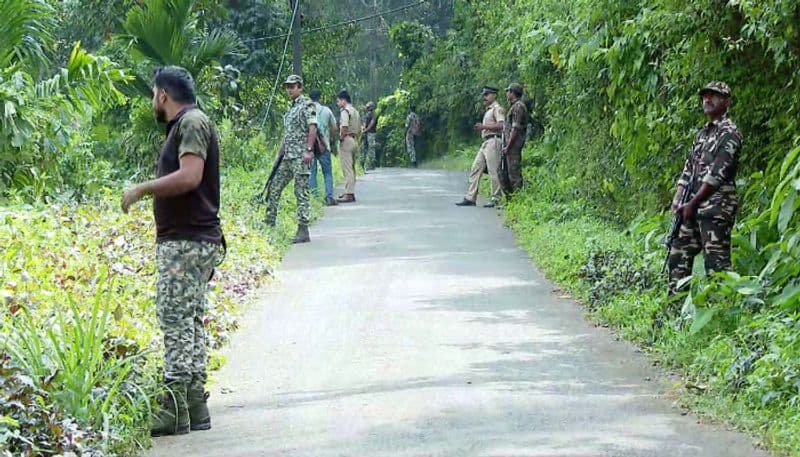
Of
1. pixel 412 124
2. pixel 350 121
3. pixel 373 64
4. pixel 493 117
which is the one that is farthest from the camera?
pixel 373 64

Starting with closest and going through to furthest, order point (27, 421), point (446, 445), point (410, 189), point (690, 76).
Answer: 1. point (27, 421)
2. point (446, 445)
3. point (690, 76)
4. point (410, 189)

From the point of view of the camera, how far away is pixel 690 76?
11.2 meters

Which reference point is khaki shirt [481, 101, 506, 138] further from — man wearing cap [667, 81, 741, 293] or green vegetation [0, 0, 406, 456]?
man wearing cap [667, 81, 741, 293]

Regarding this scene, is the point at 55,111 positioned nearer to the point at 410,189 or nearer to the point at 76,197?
the point at 76,197

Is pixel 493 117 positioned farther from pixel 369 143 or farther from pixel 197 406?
pixel 369 143

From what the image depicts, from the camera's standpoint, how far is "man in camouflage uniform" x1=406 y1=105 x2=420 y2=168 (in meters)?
40.5

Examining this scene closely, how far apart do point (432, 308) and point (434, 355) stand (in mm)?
1989

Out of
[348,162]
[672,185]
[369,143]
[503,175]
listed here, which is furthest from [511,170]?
[369,143]

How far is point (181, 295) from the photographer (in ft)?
23.1

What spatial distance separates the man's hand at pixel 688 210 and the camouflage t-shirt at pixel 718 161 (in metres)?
0.05

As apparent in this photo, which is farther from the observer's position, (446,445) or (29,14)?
(29,14)

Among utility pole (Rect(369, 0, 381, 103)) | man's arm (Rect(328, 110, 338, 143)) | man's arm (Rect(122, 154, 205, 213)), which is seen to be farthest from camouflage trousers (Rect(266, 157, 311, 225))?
utility pole (Rect(369, 0, 381, 103))

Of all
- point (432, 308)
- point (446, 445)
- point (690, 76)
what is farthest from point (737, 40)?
point (446, 445)

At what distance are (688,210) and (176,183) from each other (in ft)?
13.8
